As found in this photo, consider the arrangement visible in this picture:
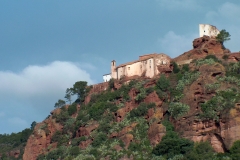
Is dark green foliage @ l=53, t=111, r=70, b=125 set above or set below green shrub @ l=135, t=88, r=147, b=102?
below

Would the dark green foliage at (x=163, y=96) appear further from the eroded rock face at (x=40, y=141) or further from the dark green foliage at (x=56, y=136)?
the eroded rock face at (x=40, y=141)

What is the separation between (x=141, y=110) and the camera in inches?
2692

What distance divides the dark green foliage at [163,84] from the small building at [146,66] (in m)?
5.01

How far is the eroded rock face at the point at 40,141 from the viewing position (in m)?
76.2

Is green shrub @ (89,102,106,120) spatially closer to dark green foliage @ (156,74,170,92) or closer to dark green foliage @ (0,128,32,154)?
dark green foliage @ (156,74,170,92)

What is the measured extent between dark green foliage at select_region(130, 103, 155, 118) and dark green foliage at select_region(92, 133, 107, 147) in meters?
4.33

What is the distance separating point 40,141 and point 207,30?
27.8 m

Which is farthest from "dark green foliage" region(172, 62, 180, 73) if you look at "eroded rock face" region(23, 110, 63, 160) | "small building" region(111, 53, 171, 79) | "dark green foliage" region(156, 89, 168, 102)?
"eroded rock face" region(23, 110, 63, 160)

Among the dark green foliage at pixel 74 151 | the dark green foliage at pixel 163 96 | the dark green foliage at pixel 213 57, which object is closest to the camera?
the dark green foliage at pixel 74 151

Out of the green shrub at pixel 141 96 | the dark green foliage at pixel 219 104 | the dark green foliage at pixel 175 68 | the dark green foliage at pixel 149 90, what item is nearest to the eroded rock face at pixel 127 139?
the green shrub at pixel 141 96

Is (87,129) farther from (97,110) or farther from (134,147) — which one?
(134,147)

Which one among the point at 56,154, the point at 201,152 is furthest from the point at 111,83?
the point at 201,152

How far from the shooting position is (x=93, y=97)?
264 ft

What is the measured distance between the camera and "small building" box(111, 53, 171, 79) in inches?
3056
